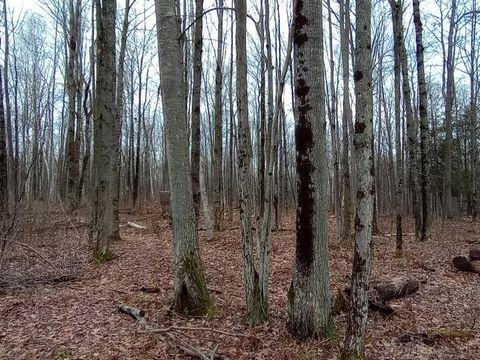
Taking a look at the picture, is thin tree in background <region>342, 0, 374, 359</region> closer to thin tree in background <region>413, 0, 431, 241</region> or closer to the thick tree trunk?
the thick tree trunk

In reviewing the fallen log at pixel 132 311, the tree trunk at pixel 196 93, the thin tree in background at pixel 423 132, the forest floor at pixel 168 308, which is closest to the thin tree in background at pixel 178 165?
the forest floor at pixel 168 308

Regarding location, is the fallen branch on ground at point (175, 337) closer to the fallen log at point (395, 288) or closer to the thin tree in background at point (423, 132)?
the fallen log at point (395, 288)

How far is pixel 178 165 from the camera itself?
477 centimetres

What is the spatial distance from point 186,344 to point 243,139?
7.89ft

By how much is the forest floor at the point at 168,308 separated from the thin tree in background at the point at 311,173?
15.4 inches

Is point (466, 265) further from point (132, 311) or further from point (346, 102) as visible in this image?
point (132, 311)

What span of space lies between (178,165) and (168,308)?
1.97m

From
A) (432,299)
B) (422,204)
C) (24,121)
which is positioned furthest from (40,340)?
(24,121)

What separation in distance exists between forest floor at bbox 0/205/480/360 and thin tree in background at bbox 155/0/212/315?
0.34m

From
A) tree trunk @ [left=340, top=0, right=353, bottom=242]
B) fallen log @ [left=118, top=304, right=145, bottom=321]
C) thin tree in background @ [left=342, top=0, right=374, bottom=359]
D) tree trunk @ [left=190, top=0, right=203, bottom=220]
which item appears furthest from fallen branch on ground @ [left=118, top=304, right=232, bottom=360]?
tree trunk @ [left=340, top=0, right=353, bottom=242]

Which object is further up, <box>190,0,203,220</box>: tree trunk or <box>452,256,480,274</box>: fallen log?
<box>190,0,203,220</box>: tree trunk

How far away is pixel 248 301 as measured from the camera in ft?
14.7

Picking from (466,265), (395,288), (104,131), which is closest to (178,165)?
(395,288)

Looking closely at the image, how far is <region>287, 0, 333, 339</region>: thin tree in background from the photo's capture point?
4008mm
